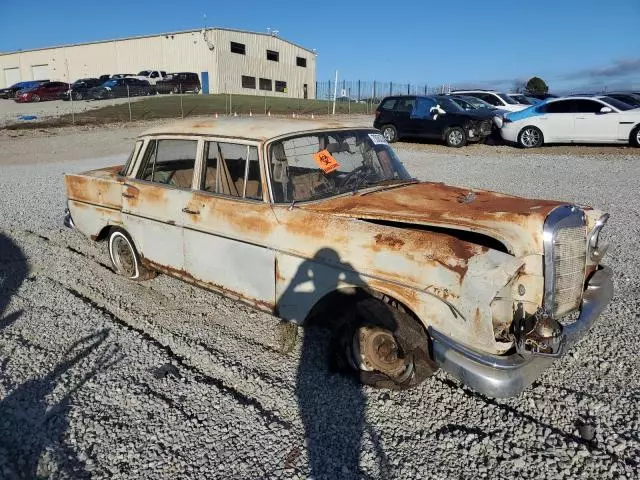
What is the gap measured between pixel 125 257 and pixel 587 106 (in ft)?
47.2

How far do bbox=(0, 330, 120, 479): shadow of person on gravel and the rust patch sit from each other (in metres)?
2.11

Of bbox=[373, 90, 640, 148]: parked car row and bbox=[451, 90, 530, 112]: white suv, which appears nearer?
bbox=[373, 90, 640, 148]: parked car row

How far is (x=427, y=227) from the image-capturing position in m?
3.56

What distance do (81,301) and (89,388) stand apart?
1689 millimetres

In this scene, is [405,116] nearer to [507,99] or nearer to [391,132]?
[391,132]

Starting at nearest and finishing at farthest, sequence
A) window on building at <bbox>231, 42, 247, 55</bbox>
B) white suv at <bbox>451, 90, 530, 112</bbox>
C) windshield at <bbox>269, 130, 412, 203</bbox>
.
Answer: windshield at <bbox>269, 130, 412, 203</bbox>, white suv at <bbox>451, 90, 530, 112</bbox>, window on building at <bbox>231, 42, 247, 55</bbox>

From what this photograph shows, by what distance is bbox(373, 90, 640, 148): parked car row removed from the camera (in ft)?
48.9

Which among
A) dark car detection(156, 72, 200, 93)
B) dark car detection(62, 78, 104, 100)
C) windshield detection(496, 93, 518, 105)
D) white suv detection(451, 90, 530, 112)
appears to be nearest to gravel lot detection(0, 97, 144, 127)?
dark car detection(62, 78, 104, 100)

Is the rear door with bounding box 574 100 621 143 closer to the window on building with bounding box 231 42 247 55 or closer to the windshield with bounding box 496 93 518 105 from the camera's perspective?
the windshield with bounding box 496 93 518 105

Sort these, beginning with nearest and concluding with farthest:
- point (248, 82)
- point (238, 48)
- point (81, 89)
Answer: point (81, 89)
point (238, 48)
point (248, 82)

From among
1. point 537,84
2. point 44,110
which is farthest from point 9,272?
point 537,84

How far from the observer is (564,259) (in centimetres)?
330

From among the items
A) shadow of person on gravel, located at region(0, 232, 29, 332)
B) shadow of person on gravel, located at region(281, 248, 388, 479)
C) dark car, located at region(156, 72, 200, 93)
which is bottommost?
shadow of person on gravel, located at region(0, 232, 29, 332)

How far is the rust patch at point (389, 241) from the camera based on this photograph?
315 cm
